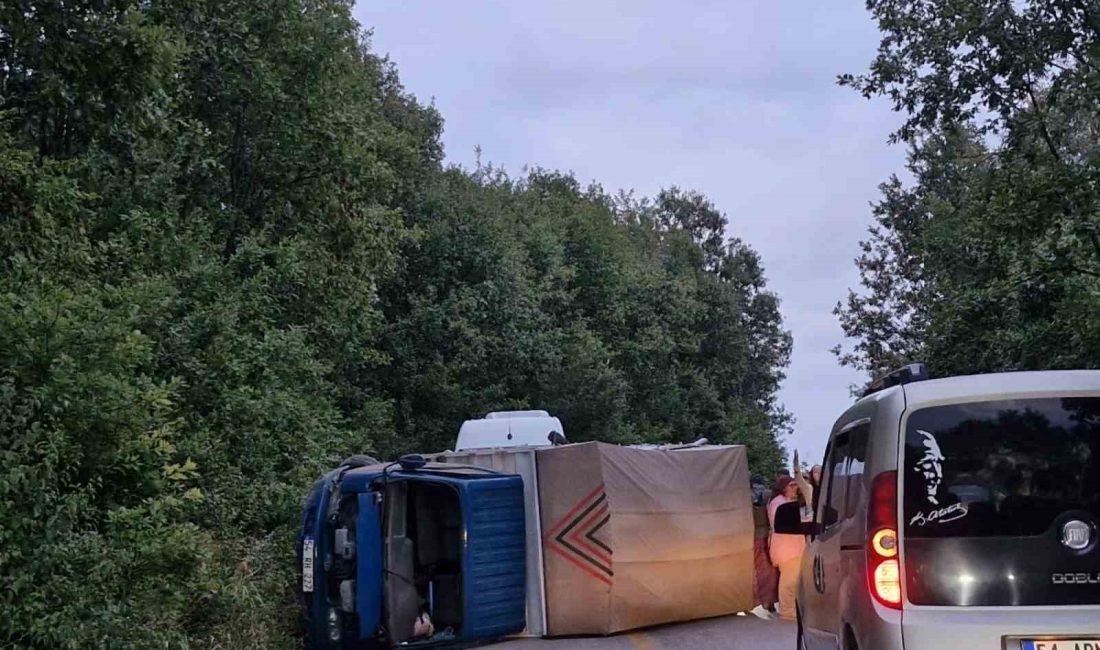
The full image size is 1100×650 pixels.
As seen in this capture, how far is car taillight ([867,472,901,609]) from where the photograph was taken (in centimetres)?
619

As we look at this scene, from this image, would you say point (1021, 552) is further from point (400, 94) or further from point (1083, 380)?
point (400, 94)

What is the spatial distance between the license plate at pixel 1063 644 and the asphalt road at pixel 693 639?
24.1 ft

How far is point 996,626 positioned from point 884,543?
59 cm

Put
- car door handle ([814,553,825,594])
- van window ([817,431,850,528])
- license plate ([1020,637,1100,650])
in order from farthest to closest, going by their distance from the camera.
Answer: car door handle ([814,553,825,594]), van window ([817,431,850,528]), license plate ([1020,637,1100,650])

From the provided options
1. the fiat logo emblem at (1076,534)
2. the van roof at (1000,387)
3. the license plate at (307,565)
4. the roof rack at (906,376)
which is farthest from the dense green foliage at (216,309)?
the fiat logo emblem at (1076,534)

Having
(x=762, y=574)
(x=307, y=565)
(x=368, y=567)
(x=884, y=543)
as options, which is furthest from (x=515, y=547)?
(x=884, y=543)

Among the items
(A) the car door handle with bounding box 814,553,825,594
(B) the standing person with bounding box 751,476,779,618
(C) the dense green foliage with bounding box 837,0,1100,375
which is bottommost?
(B) the standing person with bounding box 751,476,779,618

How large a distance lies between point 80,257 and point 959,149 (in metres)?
33.6

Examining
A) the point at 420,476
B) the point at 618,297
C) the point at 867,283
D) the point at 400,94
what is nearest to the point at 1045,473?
the point at 420,476

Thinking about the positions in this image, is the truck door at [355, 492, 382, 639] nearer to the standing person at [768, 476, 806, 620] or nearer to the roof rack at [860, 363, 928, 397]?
the standing person at [768, 476, 806, 620]

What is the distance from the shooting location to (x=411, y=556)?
14125 millimetres

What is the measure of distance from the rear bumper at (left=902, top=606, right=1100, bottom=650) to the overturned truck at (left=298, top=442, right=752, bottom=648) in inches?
329
